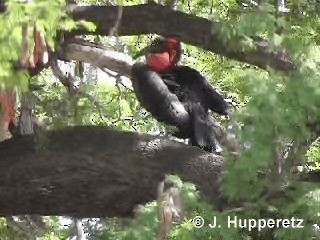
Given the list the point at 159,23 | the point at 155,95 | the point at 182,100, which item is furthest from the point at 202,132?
the point at 159,23

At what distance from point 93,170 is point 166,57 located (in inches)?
37.0

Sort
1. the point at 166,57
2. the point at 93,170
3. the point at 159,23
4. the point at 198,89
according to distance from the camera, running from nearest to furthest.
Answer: the point at 93,170 → the point at 159,23 → the point at 166,57 → the point at 198,89

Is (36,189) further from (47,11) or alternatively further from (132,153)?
(47,11)

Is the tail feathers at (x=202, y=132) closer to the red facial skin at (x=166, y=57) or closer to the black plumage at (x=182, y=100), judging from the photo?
the black plumage at (x=182, y=100)

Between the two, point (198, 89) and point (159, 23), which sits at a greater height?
point (159, 23)

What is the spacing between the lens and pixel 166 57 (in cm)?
393

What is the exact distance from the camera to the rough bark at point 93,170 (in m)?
3.29

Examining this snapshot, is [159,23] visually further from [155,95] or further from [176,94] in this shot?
[176,94]

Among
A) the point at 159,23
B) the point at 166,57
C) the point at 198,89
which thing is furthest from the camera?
the point at 198,89

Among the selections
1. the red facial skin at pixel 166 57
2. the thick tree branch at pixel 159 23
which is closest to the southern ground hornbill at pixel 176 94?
the red facial skin at pixel 166 57

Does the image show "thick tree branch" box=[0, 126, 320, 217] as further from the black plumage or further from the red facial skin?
the red facial skin

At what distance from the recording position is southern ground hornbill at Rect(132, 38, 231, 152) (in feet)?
12.4

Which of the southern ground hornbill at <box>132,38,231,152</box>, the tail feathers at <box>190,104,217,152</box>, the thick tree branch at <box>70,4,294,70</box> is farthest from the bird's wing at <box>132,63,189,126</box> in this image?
the thick tree branch at <box>70,4,294,70</box>

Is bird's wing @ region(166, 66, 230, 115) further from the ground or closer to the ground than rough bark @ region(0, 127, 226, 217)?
further from the ground
